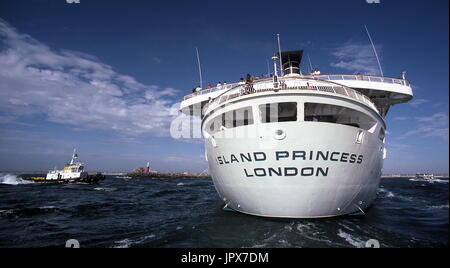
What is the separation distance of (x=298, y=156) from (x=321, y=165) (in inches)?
34.0

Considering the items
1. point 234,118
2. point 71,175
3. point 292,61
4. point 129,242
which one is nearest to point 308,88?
point 234,118

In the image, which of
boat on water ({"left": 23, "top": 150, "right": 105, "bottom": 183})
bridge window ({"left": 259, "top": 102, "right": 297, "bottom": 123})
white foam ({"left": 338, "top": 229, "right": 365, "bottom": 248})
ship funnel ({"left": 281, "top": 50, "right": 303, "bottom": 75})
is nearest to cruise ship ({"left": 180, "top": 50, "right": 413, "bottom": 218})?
bridge window ({"left": 259, "top": 102, "right": 297, "bottom": 123})

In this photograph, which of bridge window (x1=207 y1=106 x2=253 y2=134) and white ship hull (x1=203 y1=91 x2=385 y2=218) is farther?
bridge window (x1=207 y1=106 x2=253 y2=134)

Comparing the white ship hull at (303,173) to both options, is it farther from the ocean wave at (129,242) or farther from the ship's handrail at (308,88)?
the ocean wave at (129,242)

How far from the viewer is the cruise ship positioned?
6.92 m

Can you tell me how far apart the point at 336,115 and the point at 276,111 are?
126 inches

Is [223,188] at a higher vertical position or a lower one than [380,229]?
higher

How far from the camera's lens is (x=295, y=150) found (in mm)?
6867

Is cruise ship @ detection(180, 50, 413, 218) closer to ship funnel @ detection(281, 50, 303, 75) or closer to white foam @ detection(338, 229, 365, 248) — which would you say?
white foam @ detection(338, 229, 365, 248)

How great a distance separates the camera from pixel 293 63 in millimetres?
13664

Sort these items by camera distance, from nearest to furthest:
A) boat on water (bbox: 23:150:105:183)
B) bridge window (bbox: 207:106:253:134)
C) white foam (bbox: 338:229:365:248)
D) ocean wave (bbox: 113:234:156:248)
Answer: white foam (bbox: 338:229:365:248)
ocean wave (bbox: 113:234:156:248)
bridge window (bbox: 207:106:253:134)
boat on water (bbox: 23:150:105:183)

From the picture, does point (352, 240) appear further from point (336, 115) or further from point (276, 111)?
point (336, 115)
